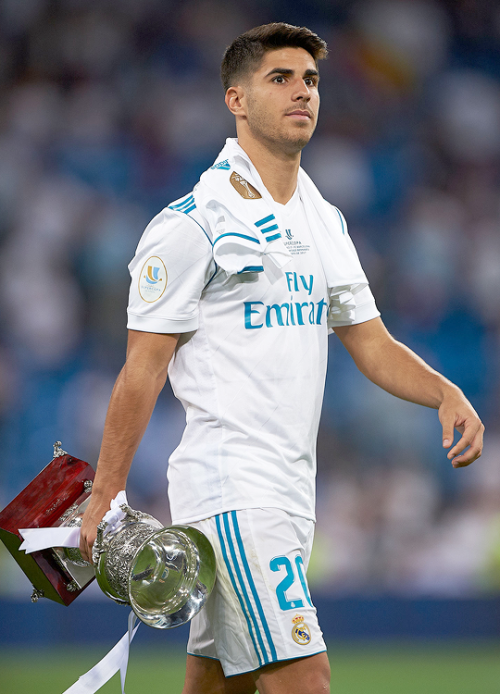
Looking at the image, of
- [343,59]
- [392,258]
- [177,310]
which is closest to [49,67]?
[343,59]

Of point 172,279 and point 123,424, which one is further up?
point 172,279

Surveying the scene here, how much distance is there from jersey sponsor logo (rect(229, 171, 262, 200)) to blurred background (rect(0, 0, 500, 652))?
12.7 ft

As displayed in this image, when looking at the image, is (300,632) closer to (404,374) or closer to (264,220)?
(404,374)

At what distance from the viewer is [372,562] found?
6.39 metres

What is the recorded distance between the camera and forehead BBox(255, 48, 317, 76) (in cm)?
276

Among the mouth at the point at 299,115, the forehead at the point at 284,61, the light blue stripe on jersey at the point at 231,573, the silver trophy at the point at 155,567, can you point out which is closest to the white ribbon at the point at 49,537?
the silver trophy at the point at 155,567

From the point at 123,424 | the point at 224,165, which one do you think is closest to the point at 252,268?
the point at 224,165

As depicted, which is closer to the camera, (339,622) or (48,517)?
(48,517)

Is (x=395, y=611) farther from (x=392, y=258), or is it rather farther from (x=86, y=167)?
(x=86, y=167)

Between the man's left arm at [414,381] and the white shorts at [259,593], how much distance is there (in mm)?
541

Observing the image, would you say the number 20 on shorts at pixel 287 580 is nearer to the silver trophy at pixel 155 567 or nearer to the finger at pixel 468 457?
the silver trophy at pixel 155 567

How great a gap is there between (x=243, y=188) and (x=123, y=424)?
0.84 m

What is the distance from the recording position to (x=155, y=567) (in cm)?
233

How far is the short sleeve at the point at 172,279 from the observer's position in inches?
95.8
